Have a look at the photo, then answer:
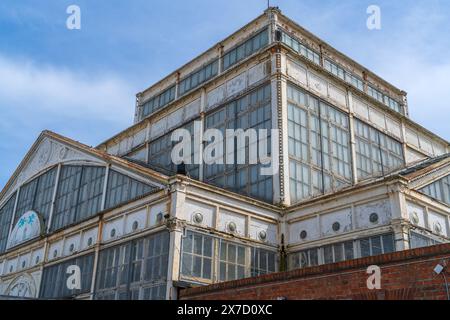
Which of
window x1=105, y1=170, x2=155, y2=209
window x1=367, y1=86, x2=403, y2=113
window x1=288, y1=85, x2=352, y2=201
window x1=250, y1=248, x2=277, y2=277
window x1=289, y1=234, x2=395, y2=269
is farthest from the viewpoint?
window x1=367, y1=86, x2=403, y2=113

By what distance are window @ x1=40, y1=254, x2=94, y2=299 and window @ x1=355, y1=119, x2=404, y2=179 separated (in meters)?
14.1

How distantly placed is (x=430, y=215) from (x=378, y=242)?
243 centimetres

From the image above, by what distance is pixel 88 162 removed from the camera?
81.5 feet

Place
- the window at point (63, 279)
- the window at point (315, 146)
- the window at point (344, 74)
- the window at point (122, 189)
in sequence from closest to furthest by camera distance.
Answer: the window at point (122, 189), the window at point (63, 279), the window at point (315, 146), the window at point (344, 74)

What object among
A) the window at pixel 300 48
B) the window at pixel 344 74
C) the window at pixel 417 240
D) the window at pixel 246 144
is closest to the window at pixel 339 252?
the window at pixel 417 240

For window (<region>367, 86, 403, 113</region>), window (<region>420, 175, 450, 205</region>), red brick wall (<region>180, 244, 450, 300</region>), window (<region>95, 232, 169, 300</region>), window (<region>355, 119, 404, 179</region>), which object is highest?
window (<region>367, 86, 403, 113</region>)

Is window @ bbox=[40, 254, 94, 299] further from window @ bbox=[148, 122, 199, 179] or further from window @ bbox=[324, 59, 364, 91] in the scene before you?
window @ bbox=[324, 59, 364, 91]

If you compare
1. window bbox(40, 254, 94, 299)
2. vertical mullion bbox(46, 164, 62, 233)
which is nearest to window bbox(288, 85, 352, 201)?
window bbox(40, 254, 94, 299)

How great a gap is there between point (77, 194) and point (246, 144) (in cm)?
866

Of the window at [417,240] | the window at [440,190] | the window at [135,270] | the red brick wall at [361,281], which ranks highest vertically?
the window at [440,190]

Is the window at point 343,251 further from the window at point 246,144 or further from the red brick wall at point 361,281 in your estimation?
the red brick wall at point 361,281

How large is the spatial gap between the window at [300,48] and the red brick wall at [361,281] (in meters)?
15.9

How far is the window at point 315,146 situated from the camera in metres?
23.0

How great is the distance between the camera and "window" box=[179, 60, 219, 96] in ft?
95.2
